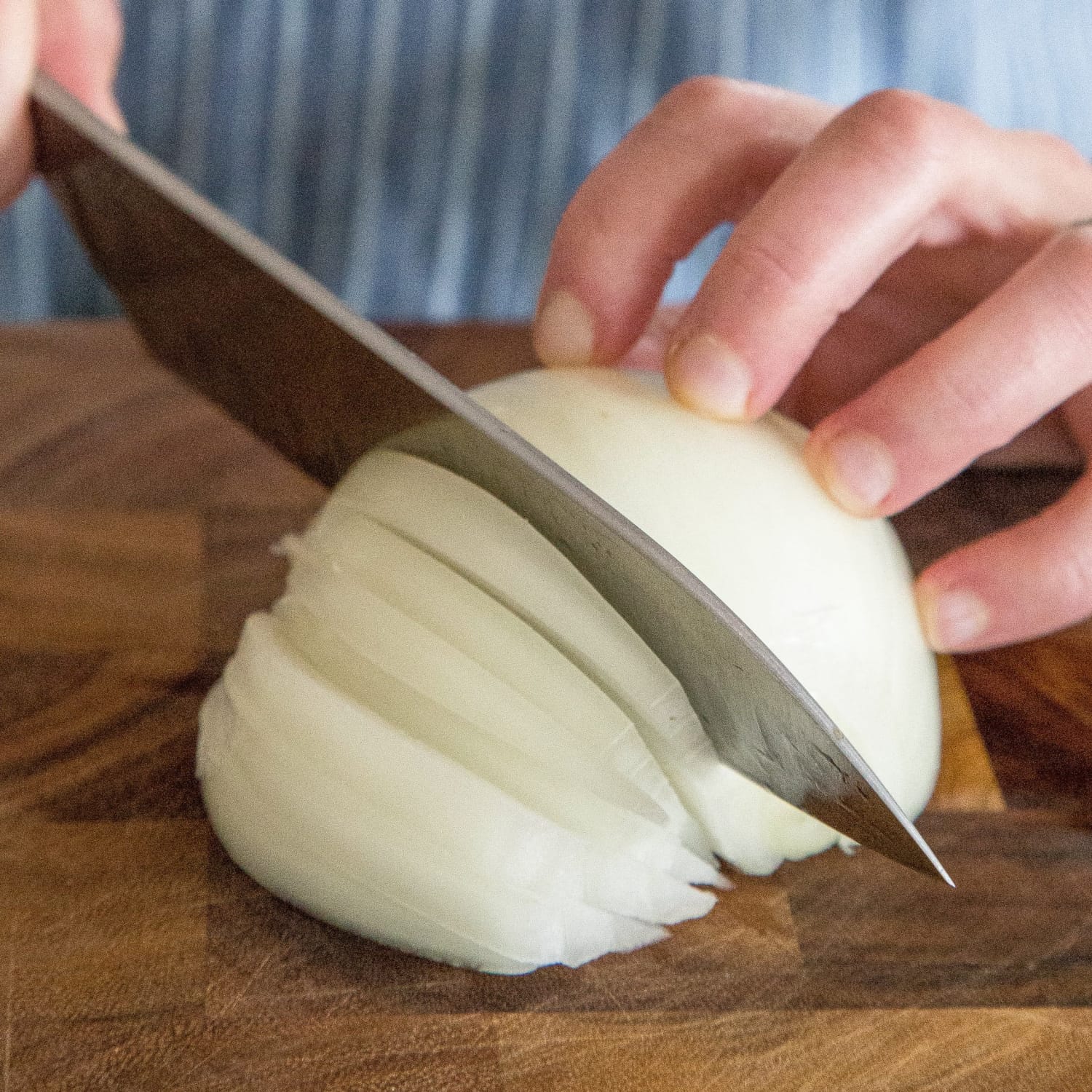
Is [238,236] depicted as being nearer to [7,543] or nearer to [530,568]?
[530,568]

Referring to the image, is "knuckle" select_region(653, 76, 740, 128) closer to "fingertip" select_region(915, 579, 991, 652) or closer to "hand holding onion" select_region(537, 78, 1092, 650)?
"hand holding onion" select_region(537, 78, 1092, 650)

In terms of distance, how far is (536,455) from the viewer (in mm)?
662

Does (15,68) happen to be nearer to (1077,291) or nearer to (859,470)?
(859,470)

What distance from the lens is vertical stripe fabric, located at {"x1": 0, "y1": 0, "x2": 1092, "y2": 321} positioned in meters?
1.22

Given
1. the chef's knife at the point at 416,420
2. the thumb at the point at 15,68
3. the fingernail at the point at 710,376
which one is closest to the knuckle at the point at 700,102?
the fingernail at the point at 710,376

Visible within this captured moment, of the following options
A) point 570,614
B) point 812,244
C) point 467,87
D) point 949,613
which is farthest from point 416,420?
point 467,87

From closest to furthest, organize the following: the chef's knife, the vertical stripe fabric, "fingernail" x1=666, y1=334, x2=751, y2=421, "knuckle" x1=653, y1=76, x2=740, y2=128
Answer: the chef's knife, "fingernail" x1=666, y1=334, x2=751, y2=421, "knuckle" x1=653, y1=76, x2=740, y2=128, the vertical stripe fabric

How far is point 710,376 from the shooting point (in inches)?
31.9

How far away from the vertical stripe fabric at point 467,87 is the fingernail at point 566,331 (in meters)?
0.41

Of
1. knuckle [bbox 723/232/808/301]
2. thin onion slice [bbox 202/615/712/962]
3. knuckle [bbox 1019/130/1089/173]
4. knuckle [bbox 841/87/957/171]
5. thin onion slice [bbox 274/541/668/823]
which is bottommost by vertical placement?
thin onion slice [bbox 202/615/712/962]

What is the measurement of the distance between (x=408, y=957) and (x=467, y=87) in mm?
825

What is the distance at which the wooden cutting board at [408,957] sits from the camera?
0.71 metres

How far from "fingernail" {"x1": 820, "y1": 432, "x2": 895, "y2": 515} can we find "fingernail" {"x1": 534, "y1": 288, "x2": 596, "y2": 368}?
19 centimetres

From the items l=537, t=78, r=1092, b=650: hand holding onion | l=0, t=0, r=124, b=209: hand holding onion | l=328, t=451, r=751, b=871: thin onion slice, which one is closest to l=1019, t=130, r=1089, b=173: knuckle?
l=537, t=78, r=1092, b=650: hand holding onion
